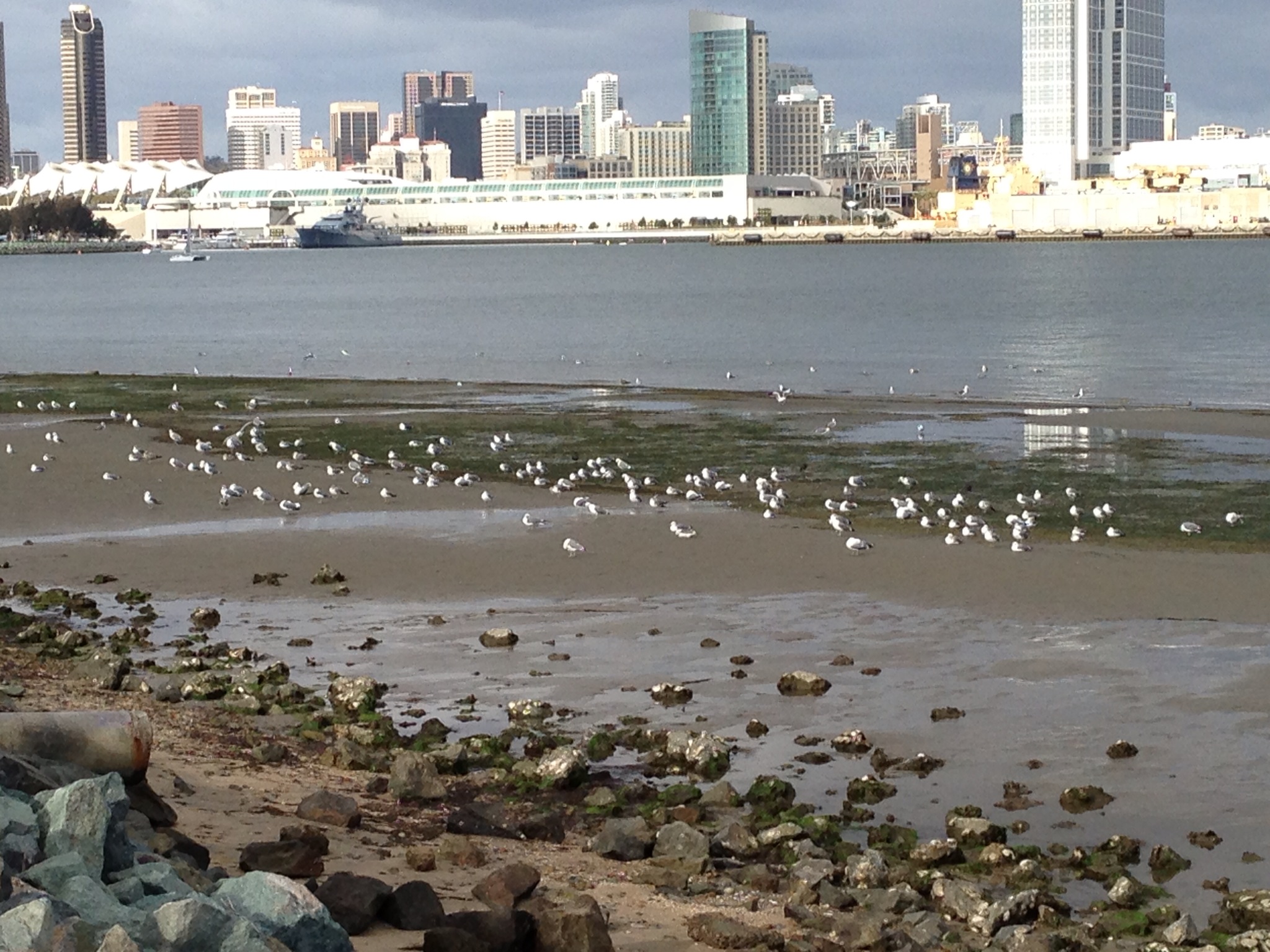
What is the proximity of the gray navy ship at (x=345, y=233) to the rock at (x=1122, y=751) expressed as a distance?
157 m

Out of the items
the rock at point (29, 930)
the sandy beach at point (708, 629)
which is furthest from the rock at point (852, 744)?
the rock at point (29, 930)

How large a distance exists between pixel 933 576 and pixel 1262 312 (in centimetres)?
4235

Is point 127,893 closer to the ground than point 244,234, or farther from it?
closer to the ground

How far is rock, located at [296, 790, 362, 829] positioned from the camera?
6.64 metres

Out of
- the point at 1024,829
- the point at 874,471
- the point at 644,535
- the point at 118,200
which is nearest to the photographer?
the point at 1024,829

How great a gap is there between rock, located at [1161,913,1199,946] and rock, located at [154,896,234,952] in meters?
3.19

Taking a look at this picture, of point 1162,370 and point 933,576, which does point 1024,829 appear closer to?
point 933,576

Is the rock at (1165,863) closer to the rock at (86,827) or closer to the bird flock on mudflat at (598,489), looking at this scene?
the rock at (86,827)

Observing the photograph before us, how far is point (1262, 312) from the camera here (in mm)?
51031

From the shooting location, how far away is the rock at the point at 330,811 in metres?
6.64

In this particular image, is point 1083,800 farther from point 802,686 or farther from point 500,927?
point 500,927

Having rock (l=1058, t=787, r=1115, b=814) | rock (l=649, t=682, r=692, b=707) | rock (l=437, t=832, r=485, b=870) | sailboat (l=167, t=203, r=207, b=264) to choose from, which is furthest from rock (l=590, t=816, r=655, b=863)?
sailboat (l=167, t=203, r=207, b=264)

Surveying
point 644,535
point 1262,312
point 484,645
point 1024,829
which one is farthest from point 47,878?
point 1262,312

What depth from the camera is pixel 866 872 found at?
6.26 meters
